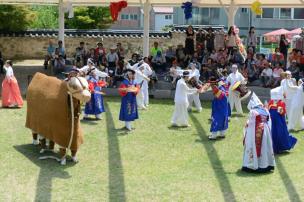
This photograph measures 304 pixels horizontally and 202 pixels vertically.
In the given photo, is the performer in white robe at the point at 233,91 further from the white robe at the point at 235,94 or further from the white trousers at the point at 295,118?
the white trousers at the point at 295,118

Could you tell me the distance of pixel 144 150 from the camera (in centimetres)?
1209

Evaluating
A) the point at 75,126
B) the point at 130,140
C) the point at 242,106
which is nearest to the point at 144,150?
the point at 130,140

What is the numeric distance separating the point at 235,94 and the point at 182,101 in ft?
7.39

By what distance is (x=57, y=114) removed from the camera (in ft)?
35.6

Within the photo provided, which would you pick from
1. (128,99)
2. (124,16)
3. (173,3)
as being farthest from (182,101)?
(124,16)

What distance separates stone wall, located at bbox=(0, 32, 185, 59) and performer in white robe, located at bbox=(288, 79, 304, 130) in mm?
13688

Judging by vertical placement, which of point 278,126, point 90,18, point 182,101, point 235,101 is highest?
point 90,18

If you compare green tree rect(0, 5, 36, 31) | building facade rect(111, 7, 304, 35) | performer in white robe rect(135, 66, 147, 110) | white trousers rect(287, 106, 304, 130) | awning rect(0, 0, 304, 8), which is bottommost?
white trousers rect(287, 106, 304, 130)

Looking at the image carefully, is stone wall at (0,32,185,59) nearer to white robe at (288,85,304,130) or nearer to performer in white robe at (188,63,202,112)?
performer in white robe at (188,63,202,112)

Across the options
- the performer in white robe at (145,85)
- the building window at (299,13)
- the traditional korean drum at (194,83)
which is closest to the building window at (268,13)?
the building window at (299,13)

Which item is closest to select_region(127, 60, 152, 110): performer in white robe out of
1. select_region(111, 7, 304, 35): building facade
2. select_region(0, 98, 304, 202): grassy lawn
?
select_region(0, 98, 304, 202): grassy lawn

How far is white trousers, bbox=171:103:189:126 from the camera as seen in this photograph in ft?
47.3

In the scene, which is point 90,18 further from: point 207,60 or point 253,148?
point 253,148

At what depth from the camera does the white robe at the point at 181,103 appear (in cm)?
1433
